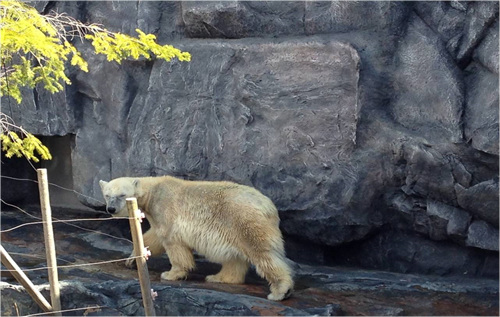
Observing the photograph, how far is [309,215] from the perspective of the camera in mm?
8164

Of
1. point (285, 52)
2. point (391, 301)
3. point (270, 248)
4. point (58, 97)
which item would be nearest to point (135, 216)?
point (270, 248)

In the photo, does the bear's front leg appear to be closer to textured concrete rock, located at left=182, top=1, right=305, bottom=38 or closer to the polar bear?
the polar bear

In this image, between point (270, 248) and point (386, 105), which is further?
point (386, 105)

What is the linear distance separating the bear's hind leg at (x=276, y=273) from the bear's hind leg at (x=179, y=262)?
802mm

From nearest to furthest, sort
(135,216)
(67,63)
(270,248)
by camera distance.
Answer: (135,216)
(270,248)
(67,63)

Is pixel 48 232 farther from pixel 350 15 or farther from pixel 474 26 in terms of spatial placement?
pixel 474 26

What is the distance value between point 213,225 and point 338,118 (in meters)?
1.60

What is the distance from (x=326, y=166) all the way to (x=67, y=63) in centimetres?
339

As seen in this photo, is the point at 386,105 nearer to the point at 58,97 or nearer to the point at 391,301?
the point at 391,301

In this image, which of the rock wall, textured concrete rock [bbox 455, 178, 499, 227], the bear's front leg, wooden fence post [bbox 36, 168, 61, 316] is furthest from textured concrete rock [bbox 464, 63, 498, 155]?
wooden fence post [bbox 36, 168, 61, 316]

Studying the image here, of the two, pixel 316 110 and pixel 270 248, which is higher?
pixel 316 110

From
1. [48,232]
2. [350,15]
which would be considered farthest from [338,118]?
[48,232]

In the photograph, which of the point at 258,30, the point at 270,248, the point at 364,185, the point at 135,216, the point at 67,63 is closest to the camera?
the point at 135,216

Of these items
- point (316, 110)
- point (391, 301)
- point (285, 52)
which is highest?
point (285, 52)
